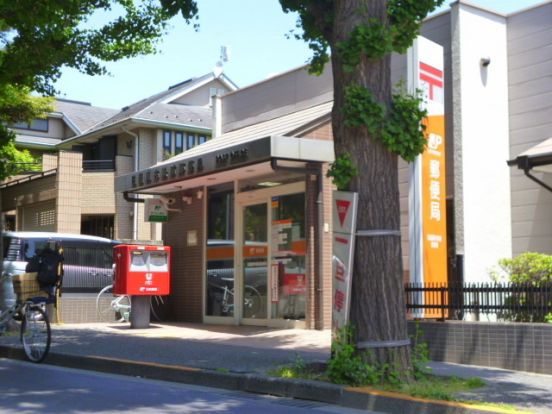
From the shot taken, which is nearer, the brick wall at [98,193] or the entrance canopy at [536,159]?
the entrance canopy at [536,159]

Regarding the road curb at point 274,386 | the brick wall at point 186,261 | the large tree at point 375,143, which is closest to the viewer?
the road curb at point 274,386

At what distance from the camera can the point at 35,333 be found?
11438mm

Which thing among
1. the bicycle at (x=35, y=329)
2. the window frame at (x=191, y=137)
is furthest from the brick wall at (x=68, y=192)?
the bicycle at (x=35, y=329)

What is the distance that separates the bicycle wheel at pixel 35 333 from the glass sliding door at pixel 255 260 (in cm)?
532

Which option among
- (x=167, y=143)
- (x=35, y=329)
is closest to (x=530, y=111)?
(x=35, y=329)

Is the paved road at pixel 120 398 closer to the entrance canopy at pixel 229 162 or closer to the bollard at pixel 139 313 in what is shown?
the entrance canopy at pixel 229 162

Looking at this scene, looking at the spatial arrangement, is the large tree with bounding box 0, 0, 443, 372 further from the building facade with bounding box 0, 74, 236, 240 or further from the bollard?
the building facade with bounding box 0, 74, 236, 240

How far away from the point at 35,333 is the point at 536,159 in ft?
26.9

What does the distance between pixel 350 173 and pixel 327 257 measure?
19.9 ft

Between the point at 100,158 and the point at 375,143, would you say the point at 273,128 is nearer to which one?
the point at 375,143

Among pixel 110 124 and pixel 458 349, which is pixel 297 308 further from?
pixel 110 124

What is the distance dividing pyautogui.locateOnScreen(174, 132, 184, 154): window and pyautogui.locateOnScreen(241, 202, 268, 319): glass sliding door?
17400 mm

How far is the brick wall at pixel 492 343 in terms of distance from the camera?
9727 mm

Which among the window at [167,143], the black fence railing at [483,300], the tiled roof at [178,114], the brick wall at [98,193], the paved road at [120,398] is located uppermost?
the tiled roof at [178,114]
